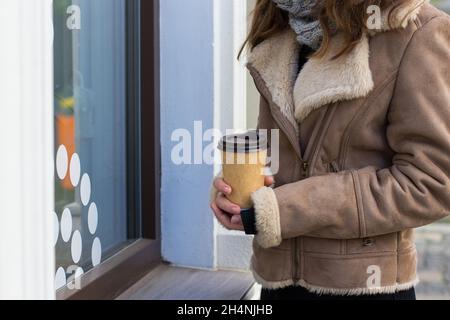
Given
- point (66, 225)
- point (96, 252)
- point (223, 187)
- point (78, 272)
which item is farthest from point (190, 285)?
point (223, 187)

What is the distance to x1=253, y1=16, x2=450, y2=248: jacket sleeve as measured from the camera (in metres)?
1.43

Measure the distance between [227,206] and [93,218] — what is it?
1.07m

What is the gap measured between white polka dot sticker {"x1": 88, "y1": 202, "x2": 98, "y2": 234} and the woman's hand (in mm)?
983

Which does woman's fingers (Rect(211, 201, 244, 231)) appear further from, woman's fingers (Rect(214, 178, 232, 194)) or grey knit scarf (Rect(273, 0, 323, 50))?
grey knit scarf (Rect(273, 0, 323, 50))

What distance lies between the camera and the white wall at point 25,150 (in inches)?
42.0

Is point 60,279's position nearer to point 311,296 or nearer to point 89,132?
point 89,132

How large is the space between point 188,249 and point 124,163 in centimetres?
46

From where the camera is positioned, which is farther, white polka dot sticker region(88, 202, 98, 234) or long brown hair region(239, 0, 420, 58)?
white polka dot sticker region(88, 202, 98, 234)

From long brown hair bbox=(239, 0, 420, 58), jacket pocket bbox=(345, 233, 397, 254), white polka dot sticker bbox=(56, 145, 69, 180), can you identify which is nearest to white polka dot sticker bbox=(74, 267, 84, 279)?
white polka dot sticker bbox=(56, 145, 69, 180)

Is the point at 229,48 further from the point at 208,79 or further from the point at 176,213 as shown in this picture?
the point at 176,213

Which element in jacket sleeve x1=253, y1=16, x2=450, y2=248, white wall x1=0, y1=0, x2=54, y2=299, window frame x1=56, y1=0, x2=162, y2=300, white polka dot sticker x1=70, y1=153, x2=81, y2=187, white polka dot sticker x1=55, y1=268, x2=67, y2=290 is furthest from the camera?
window frame x1=56, y1=0, x2=162, y2=300

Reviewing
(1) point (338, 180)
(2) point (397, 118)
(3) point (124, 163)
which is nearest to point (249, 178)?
(1) point (338, 180)

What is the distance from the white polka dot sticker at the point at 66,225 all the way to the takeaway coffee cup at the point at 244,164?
0.87m

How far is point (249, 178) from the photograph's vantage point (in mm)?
1479
